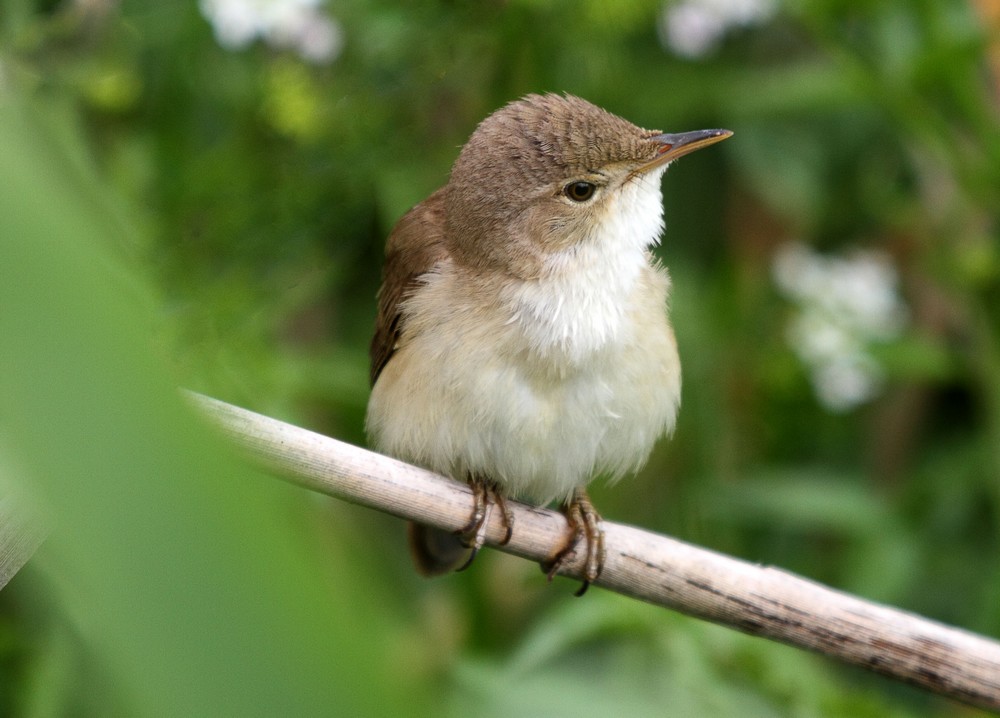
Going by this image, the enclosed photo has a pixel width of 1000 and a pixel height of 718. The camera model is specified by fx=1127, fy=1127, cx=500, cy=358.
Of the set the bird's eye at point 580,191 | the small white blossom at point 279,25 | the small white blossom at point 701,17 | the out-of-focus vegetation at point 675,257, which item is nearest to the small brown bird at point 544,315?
the bird's eye at point 580,191

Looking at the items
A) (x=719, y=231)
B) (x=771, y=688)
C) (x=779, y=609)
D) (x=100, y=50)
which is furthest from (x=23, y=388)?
(x=719, y=231)

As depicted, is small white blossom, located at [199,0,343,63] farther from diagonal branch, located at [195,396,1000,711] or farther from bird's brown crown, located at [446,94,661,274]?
diagonal branch, located at [195,396,1000,711]

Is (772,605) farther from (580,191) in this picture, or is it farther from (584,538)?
(580,191)

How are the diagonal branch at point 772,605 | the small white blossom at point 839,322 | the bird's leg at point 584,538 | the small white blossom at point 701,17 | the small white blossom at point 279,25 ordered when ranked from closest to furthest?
the diagonal branch at point 772,605 < the bird's leg at point 584,538 < the small white blossom at point 279,25 < the small white blossom at point 701,17 < the small white blossom at point 839,322

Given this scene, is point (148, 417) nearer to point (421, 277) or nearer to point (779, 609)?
point (779, 609)

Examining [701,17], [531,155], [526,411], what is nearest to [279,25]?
[531,155]

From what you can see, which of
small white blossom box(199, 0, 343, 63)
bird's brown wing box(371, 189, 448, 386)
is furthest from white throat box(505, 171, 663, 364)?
small white blossom box(199, 0, 343, 63)

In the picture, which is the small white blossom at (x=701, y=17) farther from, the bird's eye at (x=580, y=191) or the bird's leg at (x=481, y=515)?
the bird's leg at (x=481, y=515)
